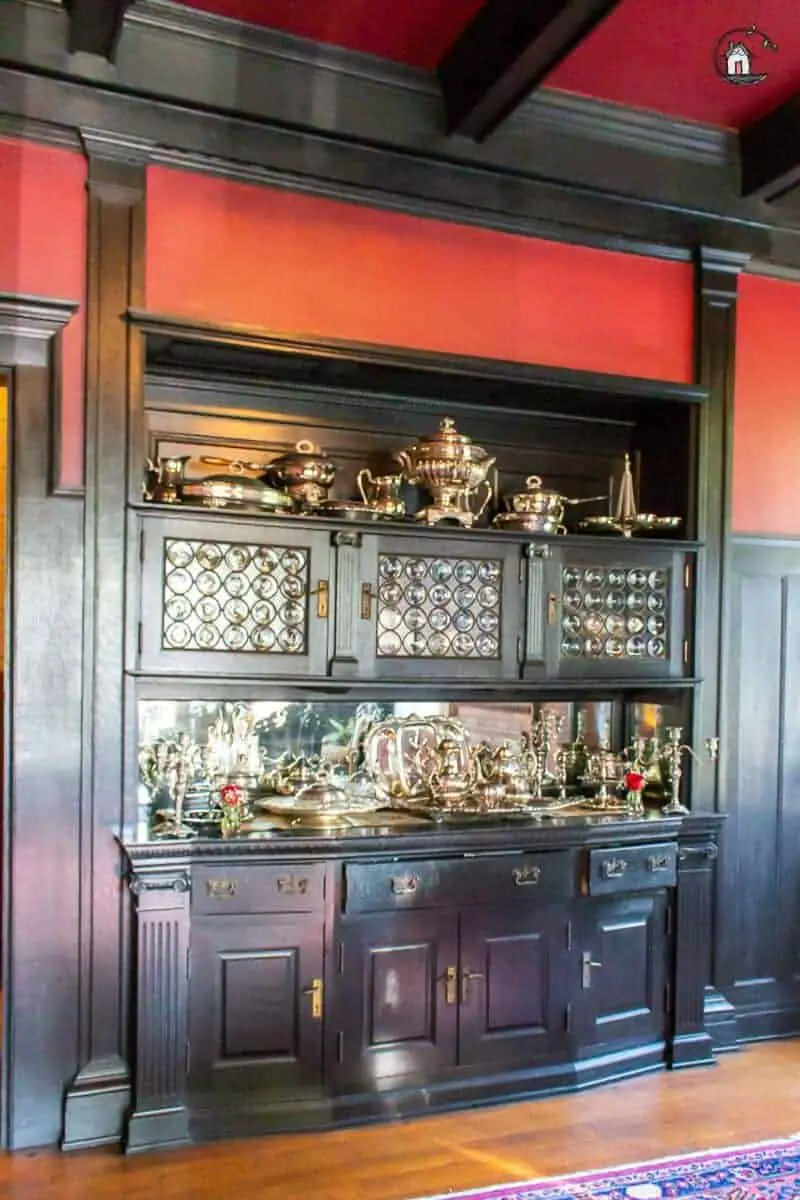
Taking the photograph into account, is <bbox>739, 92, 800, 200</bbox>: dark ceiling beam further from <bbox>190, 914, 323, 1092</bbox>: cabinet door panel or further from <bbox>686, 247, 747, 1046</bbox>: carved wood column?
<bbox>190, 914, 323, 1092</bbox>: cabinet door panel

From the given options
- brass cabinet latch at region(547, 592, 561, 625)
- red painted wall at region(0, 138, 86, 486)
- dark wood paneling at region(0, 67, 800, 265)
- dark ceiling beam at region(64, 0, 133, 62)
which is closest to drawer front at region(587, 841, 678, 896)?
brass cabinet latch at region(547, 592, 561, 625)

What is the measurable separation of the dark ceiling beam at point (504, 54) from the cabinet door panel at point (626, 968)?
270 centimetres

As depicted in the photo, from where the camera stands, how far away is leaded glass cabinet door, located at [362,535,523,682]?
3.49 m

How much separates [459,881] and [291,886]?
562 mm

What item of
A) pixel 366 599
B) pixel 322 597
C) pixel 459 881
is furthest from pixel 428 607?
pixel 459 881

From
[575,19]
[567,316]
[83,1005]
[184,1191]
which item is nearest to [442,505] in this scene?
[567,316]

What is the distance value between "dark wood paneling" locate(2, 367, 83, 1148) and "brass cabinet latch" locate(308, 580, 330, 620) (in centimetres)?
75

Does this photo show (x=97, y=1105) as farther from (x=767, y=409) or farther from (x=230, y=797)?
(x=767, y=409)

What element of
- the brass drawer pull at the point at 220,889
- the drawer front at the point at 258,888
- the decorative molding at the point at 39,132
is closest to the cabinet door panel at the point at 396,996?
the drawer front at the point at 258,888

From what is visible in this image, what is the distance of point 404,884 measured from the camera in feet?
10.7

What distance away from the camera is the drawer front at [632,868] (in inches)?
139

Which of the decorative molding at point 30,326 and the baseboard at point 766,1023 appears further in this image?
the baseboard at point 766,1023

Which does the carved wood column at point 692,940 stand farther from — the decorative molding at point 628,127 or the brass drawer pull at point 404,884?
the decorative molding at point 628,127

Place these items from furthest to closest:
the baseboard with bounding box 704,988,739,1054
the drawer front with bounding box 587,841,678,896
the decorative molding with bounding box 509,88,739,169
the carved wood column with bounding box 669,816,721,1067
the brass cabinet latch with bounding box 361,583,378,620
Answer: the baseboard with bounding box 704,988,739,1054
the carved wood column with bounding box 669,816,721,1067
the decorative molding with bounding box 509,88,739,169
the drawer front with bounding box 587,841,678,896
the brass cabinet latch with bounding box 361,583,378,620
